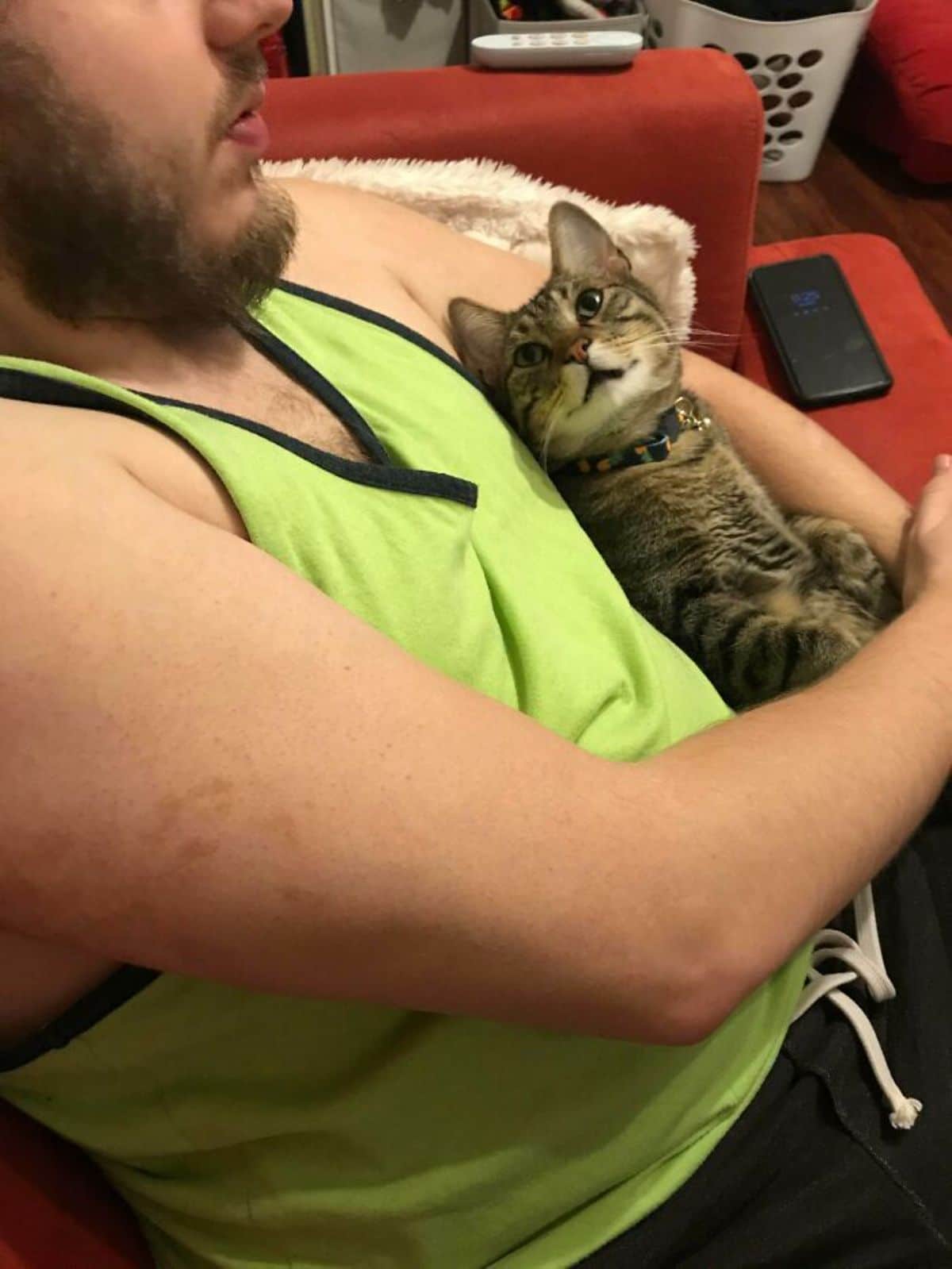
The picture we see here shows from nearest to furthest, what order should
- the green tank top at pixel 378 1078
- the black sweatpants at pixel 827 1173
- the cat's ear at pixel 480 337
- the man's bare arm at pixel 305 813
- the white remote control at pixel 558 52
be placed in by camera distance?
1. the man's bare arm at pixel 305 813
2. the green tank top at pixel 378 1078
3. the black sweatpants at pixel 827 1173
4. the cat's ear at pixel 480 337
5. the white remote control at pixel 558 52

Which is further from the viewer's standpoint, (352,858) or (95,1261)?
(95,1261)

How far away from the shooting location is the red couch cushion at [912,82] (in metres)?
2.21

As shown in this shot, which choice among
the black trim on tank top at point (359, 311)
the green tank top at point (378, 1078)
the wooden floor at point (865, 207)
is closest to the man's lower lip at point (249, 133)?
the black trim on tank top at point (359, 311)

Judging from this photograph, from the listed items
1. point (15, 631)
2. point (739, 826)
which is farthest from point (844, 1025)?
point (15, 631)

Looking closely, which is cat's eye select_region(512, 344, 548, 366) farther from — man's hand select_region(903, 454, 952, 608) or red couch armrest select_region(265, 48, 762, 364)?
man's hand select_region(903, 454, 952, 608)

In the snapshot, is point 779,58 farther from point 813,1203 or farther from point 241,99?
point 813,1203

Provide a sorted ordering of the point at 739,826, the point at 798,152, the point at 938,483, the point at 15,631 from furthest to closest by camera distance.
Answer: the point at 798,152
the point at 938,483
the point at 739,826
the point at 15,631

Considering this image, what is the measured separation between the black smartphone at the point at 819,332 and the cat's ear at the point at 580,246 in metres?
0.23

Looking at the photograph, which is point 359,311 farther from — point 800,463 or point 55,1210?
point 55,1210

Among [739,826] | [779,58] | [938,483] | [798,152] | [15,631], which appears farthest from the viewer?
[798,152]

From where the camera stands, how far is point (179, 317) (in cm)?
71

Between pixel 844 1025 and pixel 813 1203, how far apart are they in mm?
128

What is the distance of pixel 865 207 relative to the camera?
237 centimetres

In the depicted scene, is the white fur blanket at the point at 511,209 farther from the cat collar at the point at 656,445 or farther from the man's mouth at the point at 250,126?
the man's mouth at the point at 250,126
